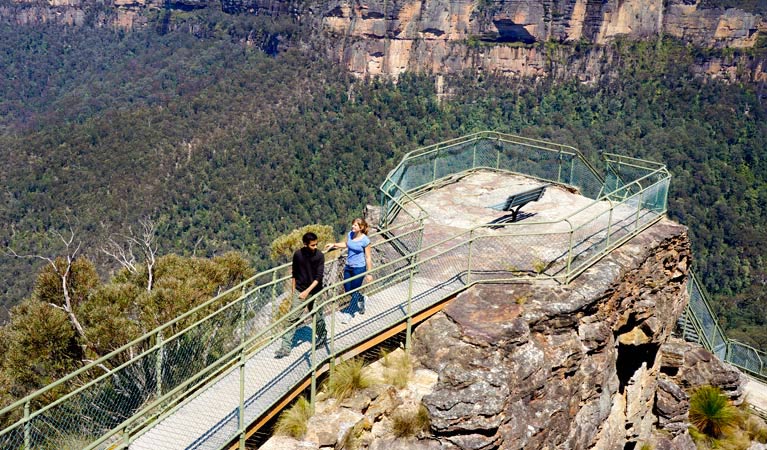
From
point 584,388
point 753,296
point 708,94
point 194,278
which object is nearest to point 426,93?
point 708,94

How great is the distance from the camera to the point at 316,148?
290 ft

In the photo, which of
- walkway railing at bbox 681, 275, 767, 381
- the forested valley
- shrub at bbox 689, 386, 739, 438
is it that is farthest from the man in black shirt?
the forested valley

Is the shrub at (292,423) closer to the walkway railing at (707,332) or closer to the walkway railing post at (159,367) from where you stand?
the walkway railing post at (159,367)

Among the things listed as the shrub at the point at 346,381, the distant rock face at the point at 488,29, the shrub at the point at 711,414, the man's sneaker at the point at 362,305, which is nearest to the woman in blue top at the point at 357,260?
the man's sneaker at the point at 362,305

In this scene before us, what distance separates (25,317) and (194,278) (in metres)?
3.62

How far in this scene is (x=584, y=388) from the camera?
10.6 meters

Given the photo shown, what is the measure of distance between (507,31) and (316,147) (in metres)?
37.1

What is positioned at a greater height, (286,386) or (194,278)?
(286,386)

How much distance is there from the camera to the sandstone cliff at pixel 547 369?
8.88 metres

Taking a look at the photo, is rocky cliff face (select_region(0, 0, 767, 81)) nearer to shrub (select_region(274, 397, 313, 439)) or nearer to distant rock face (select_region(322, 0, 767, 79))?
distant rock face (select_region(322, 0, 767, 79))

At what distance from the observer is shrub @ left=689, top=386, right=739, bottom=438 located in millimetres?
14961

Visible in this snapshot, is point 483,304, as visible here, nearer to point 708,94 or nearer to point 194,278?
point 194,278

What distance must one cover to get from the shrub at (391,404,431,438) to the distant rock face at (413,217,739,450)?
106mm

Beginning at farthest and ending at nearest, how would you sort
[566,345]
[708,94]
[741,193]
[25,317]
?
[708,94]
[741,193]
[25,317]
[566,345]
